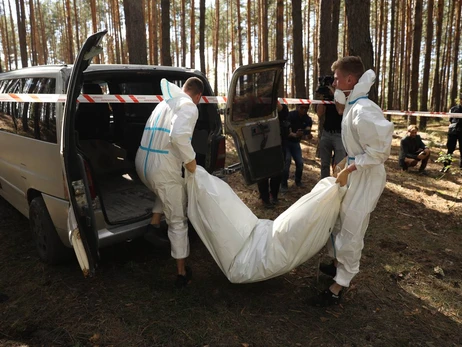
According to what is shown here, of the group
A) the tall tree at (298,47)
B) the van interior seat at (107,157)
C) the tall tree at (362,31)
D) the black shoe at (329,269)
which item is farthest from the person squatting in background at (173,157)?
the tall tree at (298,47)

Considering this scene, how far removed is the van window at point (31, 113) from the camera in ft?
10.5

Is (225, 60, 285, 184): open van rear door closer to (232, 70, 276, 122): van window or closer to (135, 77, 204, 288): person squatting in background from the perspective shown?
(232, 70, 276, 122): van window

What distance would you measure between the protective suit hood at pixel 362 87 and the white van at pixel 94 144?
4.37ft

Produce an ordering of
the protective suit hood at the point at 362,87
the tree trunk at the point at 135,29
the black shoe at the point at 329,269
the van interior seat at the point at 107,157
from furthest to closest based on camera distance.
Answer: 1. the tree trunk at the point at 135,29
2. the van interior seat at the point at 107,157
3. the black shoe at the point at 329,269
4. the protective suit hood at the point at 362,87

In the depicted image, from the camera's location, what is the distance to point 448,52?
23.0 meters

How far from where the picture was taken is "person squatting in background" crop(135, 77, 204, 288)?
9.84ft

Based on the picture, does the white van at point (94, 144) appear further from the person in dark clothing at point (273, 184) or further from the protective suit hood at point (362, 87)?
the protective suit hood at point (362, 87)

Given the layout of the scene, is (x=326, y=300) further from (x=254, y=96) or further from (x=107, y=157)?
(x=107, y=157)

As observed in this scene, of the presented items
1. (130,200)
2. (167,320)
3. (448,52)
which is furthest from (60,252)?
(448,52)

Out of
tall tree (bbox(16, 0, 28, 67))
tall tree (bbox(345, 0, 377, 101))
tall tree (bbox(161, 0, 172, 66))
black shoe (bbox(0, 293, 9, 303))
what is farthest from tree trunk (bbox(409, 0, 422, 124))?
tall tree (bbox(16, 0, 28, 67))

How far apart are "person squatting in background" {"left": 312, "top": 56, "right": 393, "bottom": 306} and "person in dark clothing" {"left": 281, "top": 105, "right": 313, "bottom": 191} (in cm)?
333

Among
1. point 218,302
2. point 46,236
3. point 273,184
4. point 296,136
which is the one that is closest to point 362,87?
point 218,302

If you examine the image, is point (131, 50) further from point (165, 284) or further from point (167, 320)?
point (167, 320)

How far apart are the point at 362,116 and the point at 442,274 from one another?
2.06m
